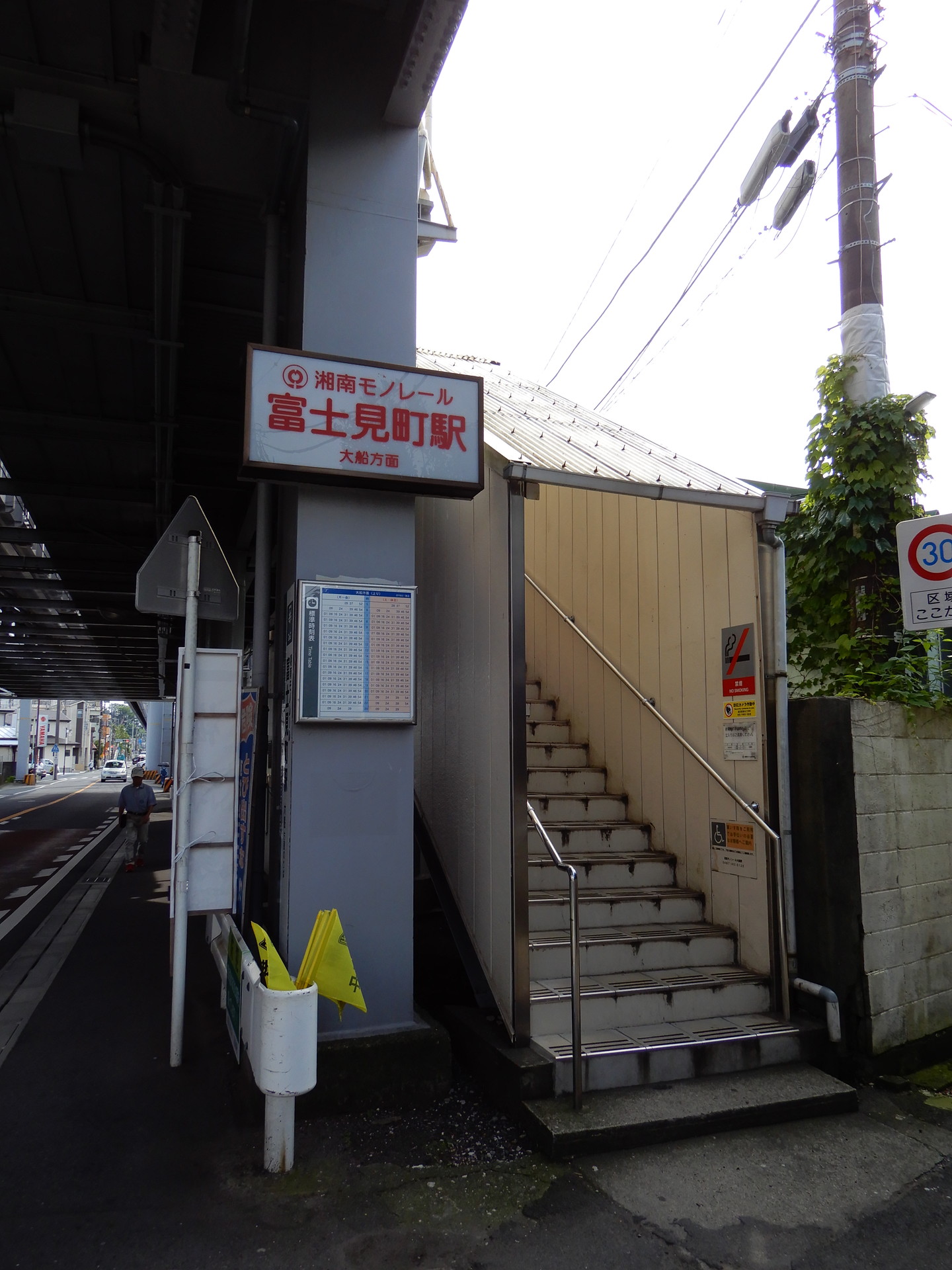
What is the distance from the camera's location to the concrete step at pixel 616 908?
4992 mm

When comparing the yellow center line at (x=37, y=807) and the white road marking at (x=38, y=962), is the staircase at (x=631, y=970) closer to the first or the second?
the white road marking at (x=38, y=962)

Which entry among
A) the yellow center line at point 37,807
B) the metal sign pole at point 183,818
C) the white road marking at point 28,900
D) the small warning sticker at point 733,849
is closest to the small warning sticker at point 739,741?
the small warning sticker at point 733,849

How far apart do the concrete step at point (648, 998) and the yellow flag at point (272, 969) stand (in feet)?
4.38

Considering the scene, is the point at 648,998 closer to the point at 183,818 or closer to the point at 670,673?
the point at 670,673

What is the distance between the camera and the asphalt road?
907 centimetres

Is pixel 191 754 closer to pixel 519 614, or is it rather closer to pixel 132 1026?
pixel 519 614

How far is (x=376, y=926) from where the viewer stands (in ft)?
13.8

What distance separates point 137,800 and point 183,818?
1037cm

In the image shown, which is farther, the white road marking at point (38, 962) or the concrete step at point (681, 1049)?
the white road marking at point (38, 962)

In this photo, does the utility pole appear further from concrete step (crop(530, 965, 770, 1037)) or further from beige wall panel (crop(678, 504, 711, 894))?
concrete step (crop(530, 965, 770, 1037))

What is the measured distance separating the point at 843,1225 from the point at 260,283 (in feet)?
23.2

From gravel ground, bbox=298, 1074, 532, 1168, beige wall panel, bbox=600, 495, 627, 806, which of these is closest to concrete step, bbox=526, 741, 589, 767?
beige wall panel, bbox=600, 495, 627, 806

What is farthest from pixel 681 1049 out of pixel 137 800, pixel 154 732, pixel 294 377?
pixel 154 732

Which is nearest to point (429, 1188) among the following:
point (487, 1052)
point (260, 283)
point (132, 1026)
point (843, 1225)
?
point (487, 1052)
